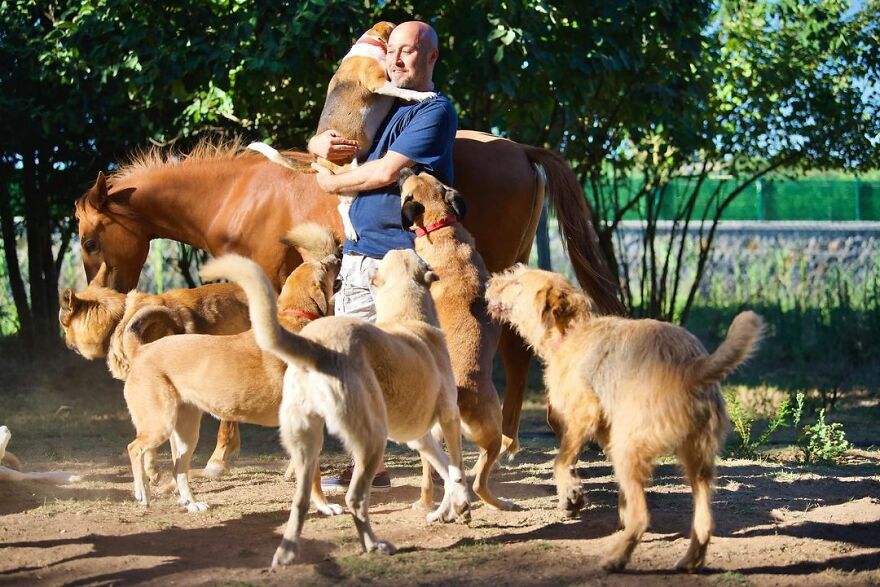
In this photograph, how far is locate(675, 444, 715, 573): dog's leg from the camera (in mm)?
4348

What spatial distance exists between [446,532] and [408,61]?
8.24 feet

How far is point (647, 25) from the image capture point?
909 cm

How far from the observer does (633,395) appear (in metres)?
4.39

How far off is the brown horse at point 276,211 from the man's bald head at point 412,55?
1.14 metres

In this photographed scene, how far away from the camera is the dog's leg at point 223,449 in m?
6.65

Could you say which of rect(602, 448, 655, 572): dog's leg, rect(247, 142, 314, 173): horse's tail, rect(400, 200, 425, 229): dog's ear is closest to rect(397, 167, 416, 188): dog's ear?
rect(400, 200, 425, 229): dog's ear

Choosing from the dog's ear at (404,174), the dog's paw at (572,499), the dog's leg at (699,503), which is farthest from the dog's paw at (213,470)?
the dog's leg at (699,503)

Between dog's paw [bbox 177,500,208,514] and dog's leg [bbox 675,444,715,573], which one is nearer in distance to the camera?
dog's leg [bbox 675,444,715,573]

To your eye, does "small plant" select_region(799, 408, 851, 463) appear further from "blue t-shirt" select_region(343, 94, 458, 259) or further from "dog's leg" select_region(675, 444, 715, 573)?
"blue t-shirt" select_region(343, 94, 458, 259)

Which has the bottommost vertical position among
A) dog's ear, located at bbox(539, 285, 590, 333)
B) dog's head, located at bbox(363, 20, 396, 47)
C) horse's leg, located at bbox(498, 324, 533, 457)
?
horse's leg, located at bbox(498, 324, 533, 457)

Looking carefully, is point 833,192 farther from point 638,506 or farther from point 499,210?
point 638,506

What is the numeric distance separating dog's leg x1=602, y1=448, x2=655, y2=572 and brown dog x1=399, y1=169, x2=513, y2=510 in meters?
1.04

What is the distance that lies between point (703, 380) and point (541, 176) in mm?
3253

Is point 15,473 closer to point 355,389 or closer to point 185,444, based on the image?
point 185,444
